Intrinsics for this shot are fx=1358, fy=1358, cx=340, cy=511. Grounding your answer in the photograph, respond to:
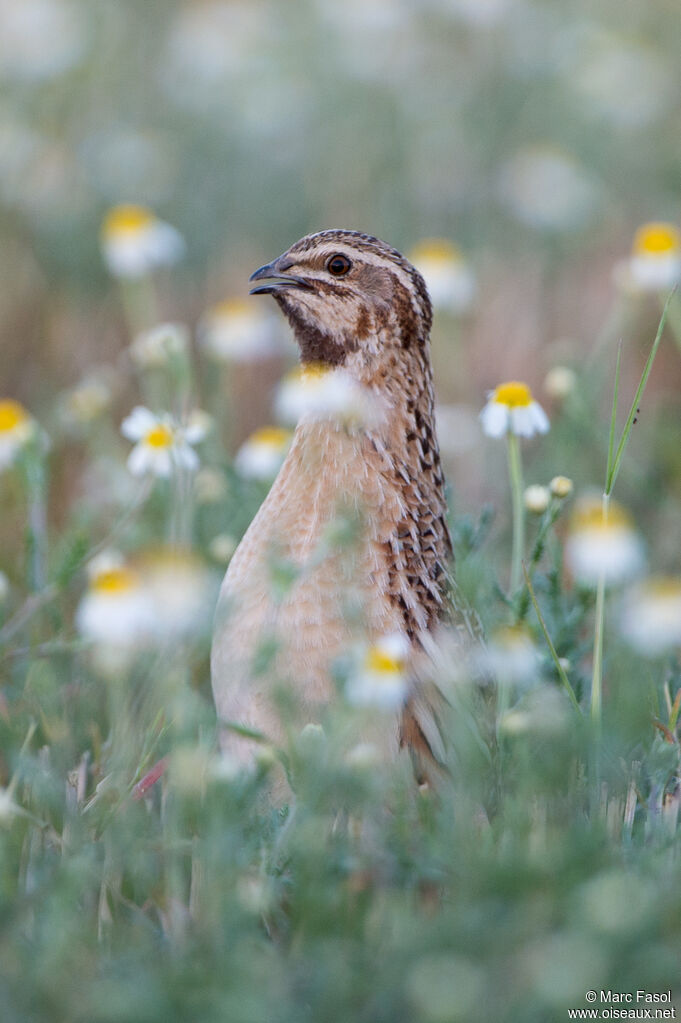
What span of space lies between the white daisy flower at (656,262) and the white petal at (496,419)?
57.0 inches

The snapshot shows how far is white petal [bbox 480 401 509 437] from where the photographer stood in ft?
Result: 12.5

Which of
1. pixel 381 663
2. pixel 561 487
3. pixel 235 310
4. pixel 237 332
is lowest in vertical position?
pixel 381 663

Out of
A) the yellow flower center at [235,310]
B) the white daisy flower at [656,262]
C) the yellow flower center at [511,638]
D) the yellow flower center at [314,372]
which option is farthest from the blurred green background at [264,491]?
the yellow flower center at [314,372]

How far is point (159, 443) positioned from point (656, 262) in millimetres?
2144

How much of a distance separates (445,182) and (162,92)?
6.61 feet

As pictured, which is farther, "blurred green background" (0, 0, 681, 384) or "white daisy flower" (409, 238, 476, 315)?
"blurred green background" (0, 0, 681, 384)

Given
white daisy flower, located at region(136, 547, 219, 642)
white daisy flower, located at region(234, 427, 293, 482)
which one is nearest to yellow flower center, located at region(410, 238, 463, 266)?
white daisy flower, located at region(234, 427, 293, 482)

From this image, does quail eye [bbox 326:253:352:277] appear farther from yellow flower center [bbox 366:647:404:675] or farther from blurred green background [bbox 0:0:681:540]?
blurred green background [bbox 0:0:681:540]

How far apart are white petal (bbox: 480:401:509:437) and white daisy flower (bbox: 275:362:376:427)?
349 mm

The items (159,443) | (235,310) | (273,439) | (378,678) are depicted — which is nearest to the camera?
(378,678)

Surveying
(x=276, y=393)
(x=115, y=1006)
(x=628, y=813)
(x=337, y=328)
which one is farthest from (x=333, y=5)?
(x=115, y=1006)

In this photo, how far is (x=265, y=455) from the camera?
4.75 m

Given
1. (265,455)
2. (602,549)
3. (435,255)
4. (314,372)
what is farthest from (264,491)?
(435,255)

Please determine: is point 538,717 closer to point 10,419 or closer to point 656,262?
point 10,419
